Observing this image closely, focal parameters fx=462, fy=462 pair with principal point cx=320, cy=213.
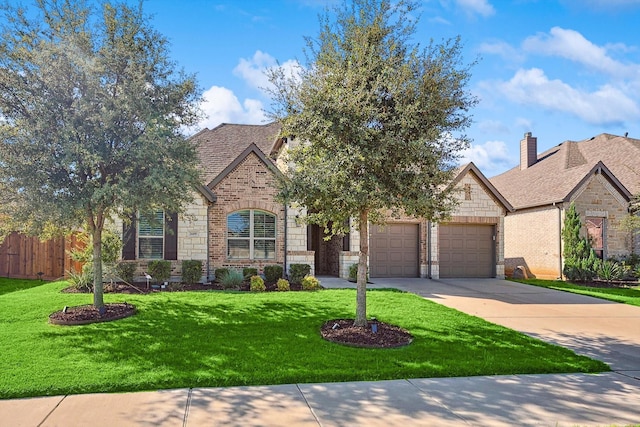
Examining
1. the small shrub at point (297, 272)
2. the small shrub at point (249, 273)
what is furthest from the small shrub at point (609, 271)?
the small shrub at point (249, 273)

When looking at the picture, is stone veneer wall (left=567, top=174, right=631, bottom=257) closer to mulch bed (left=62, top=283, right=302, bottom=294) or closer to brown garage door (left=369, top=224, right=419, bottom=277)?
brown garage door (left=369, top=224, right=419, bottom=277)

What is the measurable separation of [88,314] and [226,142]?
37.9 ft

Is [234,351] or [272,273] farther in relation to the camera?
[272,273]

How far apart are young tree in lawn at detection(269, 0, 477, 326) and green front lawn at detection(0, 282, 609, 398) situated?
2361 mm

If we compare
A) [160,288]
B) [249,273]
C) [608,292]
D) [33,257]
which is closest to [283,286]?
[249,273]

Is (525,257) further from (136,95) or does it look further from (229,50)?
(136,95)

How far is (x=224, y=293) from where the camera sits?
12797 mm

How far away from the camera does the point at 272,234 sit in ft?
53.3

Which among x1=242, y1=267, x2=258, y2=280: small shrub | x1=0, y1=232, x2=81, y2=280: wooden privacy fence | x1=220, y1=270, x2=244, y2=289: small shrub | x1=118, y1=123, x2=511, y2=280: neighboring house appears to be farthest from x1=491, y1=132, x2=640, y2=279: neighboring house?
x1=0, y1=232, x2=81, y2=280: wooden privacy fence

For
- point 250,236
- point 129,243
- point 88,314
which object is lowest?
point 88,314

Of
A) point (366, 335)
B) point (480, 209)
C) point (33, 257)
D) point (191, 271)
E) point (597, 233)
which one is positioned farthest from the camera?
point (597, 233)

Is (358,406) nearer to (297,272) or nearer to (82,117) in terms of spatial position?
(82,117)

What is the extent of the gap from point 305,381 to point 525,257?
19179mm

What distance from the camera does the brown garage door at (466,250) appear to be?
18.8 m
